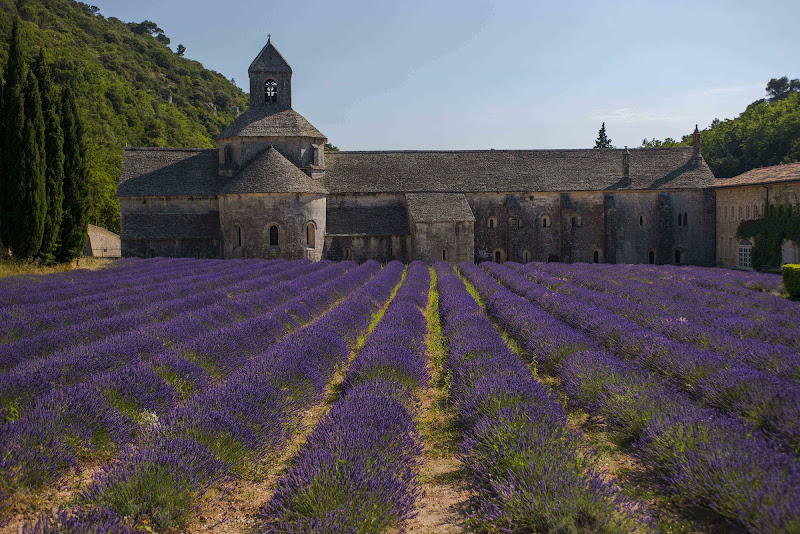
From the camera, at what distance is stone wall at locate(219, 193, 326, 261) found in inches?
1107

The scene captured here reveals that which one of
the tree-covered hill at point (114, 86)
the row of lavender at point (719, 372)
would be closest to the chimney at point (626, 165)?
the row of lavender at point (719, 372)

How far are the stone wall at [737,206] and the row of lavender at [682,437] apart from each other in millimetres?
23618

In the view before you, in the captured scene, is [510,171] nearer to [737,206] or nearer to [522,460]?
[737,206]

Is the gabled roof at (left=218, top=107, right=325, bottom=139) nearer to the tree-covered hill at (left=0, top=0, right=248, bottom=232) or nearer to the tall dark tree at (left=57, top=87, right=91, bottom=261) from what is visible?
the tall dark tree at (left=57, top=87, right=91, bottom=261)

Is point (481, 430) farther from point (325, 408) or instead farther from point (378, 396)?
point (325, 408)

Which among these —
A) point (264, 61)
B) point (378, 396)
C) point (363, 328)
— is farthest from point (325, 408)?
point (264, 61)

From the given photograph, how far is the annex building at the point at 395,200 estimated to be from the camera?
28750 millimetres

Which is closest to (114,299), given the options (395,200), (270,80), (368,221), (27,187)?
(27,187)

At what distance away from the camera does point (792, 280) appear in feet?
51.7

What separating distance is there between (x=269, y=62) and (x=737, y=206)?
2711 centimetres

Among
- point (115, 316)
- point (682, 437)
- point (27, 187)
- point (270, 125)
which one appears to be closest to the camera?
point (682, 437)

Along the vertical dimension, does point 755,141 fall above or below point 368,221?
above

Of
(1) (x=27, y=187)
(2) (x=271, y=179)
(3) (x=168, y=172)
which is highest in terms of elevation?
(3) (x=168, y=172)

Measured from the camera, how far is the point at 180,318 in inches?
390
